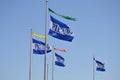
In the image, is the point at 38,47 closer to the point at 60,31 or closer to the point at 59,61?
the point at 59,61

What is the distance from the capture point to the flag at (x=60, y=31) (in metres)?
27.2

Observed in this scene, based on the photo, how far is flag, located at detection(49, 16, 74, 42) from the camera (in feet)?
89.1

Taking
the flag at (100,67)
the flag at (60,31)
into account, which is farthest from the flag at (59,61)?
the flag at (60,31)

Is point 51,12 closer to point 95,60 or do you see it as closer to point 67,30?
point 67,30

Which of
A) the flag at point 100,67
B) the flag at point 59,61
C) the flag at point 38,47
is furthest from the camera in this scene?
the flag at point 100,67

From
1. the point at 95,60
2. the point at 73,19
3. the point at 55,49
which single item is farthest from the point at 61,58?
the point at 73,19

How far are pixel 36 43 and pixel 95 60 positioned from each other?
61.7 feet

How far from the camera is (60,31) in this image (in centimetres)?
2748

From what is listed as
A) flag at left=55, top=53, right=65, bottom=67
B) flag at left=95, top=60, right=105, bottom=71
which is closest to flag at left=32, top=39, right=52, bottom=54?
flag at left=55, top=53, right=65, bottom=67

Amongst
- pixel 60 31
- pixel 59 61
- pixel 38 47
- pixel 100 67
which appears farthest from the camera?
pixel 100 67

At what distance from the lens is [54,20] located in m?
27.5

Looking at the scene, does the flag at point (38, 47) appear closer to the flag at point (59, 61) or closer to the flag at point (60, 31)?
the flag at point (59, 61)

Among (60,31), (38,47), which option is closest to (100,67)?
(38,47)

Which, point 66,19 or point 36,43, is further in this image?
point 36,43
